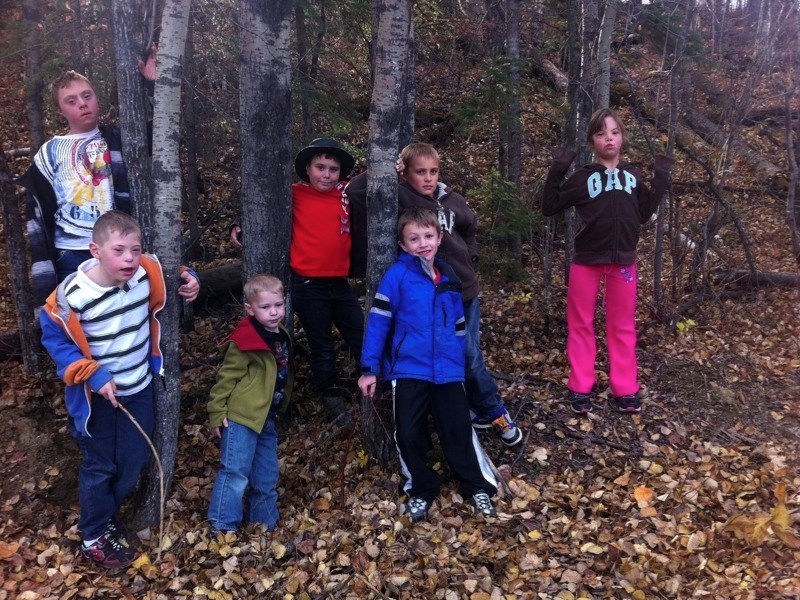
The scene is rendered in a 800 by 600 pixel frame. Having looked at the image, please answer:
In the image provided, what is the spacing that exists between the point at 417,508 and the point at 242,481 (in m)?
1.13

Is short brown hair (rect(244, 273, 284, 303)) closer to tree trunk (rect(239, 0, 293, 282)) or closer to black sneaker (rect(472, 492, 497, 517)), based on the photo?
tree trunk (rect(239, 0, 293, 282))

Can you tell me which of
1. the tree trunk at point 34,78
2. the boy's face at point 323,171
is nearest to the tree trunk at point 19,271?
the tree trunk at point 34,78

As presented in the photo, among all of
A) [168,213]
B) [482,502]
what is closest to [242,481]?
[482,502]

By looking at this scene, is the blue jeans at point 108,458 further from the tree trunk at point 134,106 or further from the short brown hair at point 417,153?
the short brown hair at point 417,153

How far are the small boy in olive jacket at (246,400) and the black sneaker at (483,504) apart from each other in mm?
1321

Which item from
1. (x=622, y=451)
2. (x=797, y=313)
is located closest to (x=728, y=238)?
(x=797, y=313)

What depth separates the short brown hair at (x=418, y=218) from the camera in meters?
3.96

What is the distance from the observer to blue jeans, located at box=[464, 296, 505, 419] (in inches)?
176

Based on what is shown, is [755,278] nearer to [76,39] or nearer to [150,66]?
[150,66]

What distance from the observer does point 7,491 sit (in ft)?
13.8

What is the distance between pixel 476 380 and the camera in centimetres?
450

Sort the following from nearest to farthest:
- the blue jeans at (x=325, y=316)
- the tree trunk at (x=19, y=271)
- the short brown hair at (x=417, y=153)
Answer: the short brown hair at (x=417, y=153) < the blue jeans at (x=325, y=316) < the tree trunk at (x=19, y=271)

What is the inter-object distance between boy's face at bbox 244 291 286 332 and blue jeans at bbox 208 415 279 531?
0.67 meters

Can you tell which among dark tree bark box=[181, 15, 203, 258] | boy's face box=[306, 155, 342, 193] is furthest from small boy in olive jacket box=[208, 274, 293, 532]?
dark tree bark box=[181, 15, 203, 258]
